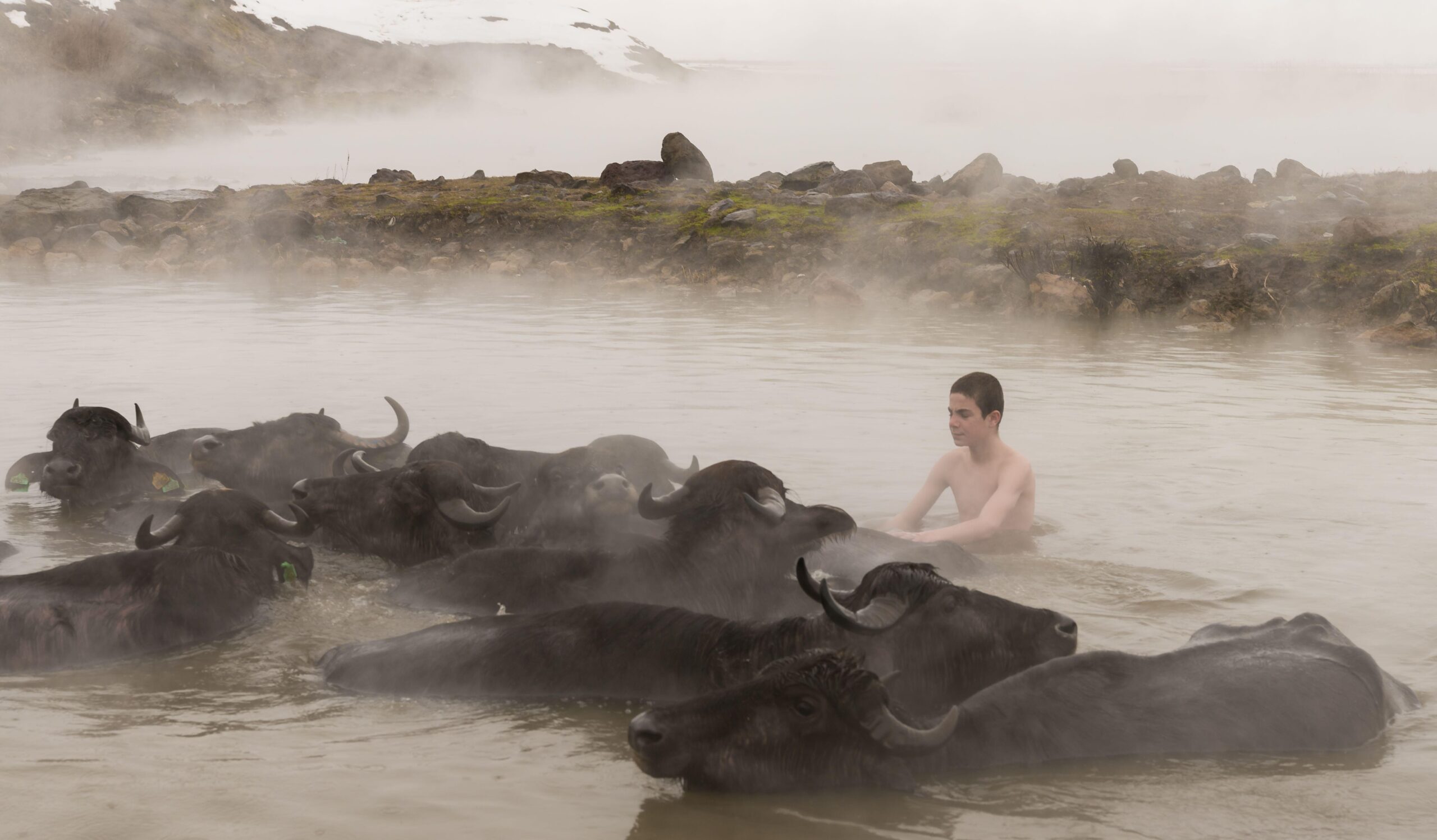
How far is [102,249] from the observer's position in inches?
1395

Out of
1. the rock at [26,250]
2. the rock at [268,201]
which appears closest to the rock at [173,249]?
the rock at [268,201]

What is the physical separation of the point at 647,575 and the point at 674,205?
90.8ft

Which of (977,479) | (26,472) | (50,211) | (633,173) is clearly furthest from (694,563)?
(50,211)

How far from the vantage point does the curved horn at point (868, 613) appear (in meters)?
4.35

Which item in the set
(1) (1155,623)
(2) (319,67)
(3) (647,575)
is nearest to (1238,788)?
(1) (1155,623)

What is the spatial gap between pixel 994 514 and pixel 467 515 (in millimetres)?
3170

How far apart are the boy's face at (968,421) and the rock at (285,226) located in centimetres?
3023

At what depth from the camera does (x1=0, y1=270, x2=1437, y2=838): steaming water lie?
4.21 meters

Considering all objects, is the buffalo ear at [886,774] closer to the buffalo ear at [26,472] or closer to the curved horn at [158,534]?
the curved horn at [158,534]

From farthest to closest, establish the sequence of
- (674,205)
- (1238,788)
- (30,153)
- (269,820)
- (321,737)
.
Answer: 1. (30,153)
2. (674,205)
3. (321,737)
4. (1238,788)
5. (269,820)

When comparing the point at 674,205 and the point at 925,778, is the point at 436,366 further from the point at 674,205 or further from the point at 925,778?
the point at 674,205

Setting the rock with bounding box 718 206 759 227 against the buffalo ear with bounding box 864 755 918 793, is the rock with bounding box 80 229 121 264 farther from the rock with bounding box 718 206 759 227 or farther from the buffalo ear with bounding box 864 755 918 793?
the buffalo ear with bounding box 864 755 918 793

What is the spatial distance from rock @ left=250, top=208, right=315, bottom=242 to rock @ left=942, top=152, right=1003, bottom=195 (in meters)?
17.0

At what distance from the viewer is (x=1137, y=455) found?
10531 millimetres
